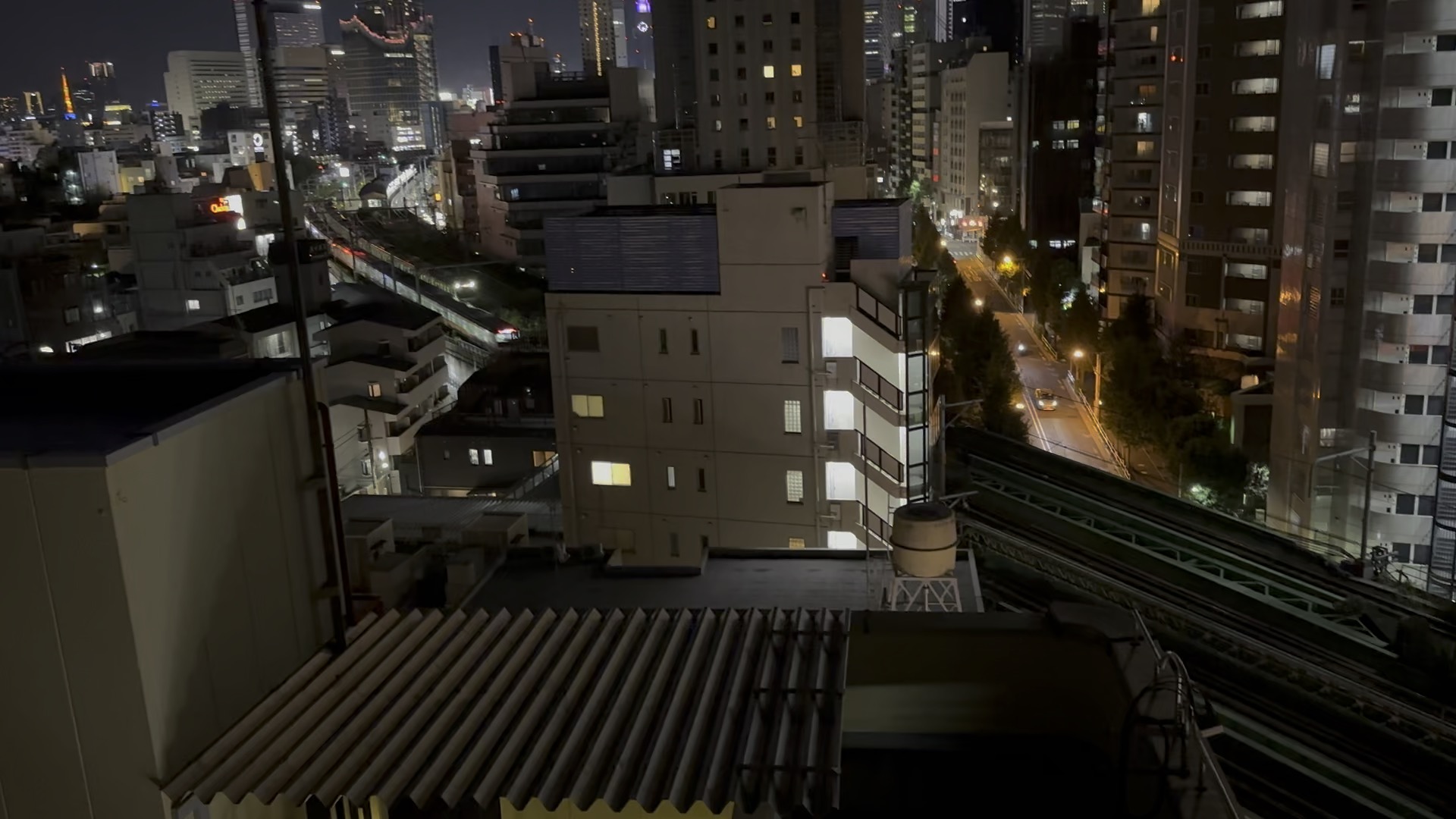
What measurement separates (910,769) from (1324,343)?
56.3 ft

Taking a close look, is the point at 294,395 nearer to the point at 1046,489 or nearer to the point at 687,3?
the point at 1046,489

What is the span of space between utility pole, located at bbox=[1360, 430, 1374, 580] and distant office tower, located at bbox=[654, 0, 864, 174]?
19.0m

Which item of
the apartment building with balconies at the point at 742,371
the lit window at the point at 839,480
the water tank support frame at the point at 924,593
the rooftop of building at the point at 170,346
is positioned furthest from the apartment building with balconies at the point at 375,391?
the water tank support frame at the point at 924,593

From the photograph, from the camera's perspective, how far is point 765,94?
108 feet

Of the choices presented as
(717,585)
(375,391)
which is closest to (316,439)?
(717,585)

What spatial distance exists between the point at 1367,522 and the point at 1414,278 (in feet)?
12.7

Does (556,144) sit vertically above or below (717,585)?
above

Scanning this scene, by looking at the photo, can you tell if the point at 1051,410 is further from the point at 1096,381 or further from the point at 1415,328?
the point at 1415,328

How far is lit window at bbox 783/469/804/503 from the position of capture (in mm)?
13984

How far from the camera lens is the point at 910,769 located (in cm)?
401

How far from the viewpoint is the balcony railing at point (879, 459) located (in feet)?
43.8

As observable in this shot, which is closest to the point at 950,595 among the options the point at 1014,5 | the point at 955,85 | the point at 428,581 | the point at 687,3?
the point at 428,581

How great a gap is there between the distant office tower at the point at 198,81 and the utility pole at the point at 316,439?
395 feet

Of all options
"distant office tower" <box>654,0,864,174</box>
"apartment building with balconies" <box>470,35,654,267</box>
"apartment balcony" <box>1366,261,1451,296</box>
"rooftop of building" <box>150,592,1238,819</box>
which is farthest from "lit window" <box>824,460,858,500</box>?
"apartment building with balconies" <box>470,35,654,267</box>
